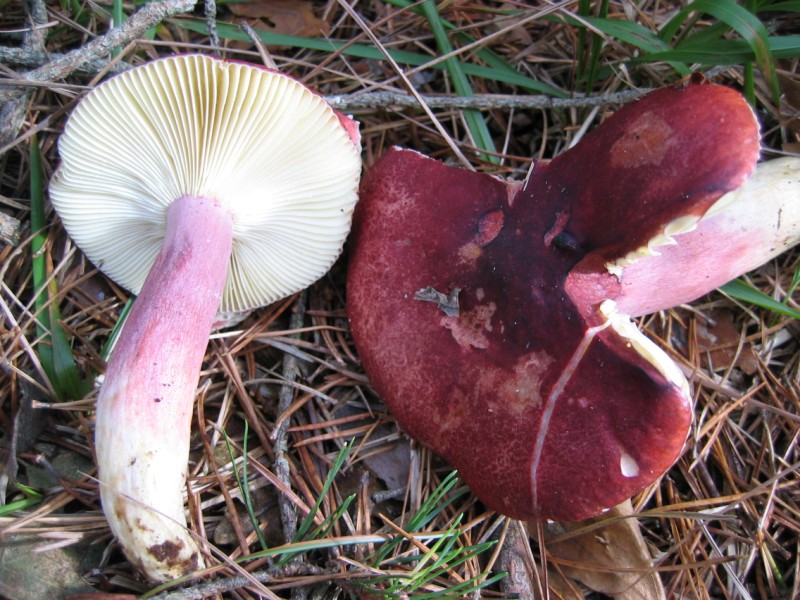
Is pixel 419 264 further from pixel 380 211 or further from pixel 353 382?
pixel 353 382

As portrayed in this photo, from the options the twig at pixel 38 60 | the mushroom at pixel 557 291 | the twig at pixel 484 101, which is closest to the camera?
the mushroom at pixel 557 291

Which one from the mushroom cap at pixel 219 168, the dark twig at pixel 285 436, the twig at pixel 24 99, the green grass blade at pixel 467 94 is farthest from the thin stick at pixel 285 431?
the twig at pixel 24 99

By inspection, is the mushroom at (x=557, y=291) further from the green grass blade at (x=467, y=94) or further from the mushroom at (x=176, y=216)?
the green grass blade at (x=467, y=94)

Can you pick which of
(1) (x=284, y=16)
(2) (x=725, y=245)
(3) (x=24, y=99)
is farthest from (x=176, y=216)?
(2) (x=725, y=245)

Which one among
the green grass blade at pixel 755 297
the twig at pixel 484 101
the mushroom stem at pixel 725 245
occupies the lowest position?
the green grass blade at pixel 755 297

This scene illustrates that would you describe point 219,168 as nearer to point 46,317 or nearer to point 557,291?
point 46,317

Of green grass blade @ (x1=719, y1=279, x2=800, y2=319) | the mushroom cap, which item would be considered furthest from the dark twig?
green grass blade @ (x1=719, y1=279, x2=800, y2=319)
